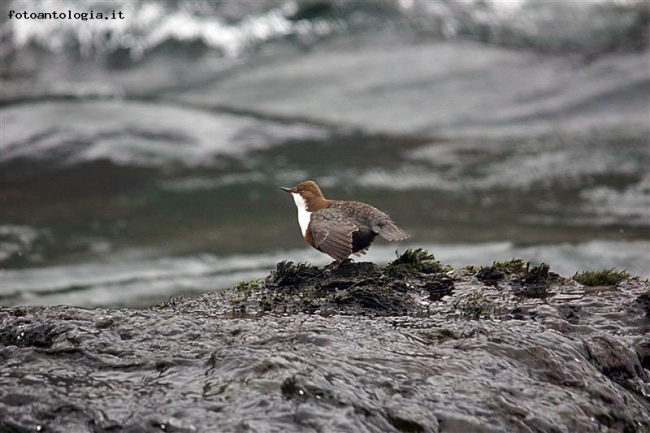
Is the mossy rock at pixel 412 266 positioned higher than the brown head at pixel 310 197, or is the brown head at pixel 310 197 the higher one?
the brown head at pixel 310 197

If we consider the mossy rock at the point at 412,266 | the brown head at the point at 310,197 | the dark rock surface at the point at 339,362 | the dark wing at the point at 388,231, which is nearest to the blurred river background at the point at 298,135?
the brown head at the point at 310,197

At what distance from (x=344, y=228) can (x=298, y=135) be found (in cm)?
1148

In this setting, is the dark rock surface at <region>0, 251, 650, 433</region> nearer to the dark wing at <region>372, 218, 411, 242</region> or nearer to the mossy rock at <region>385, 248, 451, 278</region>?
the mossy rock at <region>385, 248, 451, 278</region>

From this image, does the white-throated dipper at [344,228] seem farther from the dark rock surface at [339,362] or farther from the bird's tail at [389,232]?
the dark rock surface at [339,362]

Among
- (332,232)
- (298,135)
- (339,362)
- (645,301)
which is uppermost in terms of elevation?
(298,135)

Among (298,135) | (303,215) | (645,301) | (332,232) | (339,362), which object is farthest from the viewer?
(298,135)

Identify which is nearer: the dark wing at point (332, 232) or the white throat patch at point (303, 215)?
the dark wing at point (332, 232)

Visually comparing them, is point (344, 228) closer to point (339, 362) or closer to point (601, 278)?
point (601, 278)

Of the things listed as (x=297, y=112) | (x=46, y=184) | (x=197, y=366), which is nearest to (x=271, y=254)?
(x=46, y=184)

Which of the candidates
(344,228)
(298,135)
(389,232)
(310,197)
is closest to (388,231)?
(389,232)

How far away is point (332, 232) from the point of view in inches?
221

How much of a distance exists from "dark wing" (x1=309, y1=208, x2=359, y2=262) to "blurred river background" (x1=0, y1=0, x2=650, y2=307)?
560cm

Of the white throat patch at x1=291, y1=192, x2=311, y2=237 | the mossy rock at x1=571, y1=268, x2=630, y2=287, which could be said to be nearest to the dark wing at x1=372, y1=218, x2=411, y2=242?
the white throat patch at x1=291, y1=192, x2=311, y2=237

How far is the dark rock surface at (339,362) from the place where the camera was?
3484 millimetres
